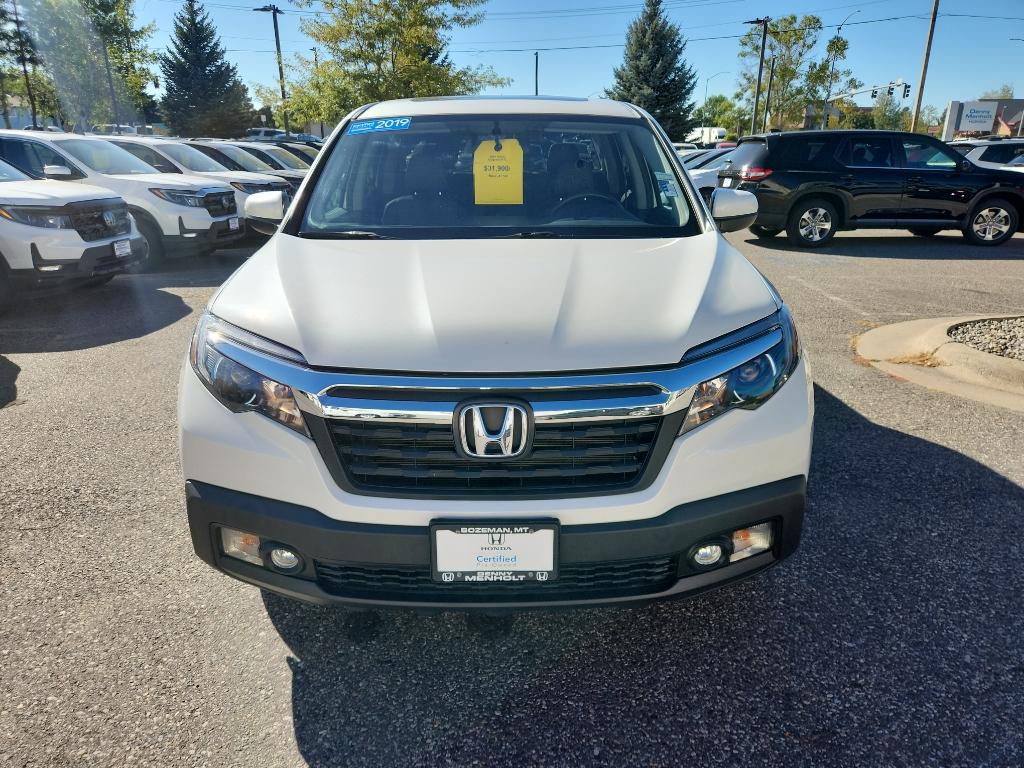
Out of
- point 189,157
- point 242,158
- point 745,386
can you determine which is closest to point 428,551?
point 745,386

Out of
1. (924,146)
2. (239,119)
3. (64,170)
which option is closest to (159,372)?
(64,170)

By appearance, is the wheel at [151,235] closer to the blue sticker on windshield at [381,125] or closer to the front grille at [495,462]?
the blue sticker on windshield at [381,125]

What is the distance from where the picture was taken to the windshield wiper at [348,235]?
2.78 metres

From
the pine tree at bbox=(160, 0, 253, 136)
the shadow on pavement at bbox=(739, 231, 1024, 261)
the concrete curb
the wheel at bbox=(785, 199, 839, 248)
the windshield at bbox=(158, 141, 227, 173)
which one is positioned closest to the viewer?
the concrete curb

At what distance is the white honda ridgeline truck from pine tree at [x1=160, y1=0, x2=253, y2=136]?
179 feet

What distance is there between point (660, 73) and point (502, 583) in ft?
170

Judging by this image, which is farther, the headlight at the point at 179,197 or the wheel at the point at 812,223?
the wheel at the point at 812,223

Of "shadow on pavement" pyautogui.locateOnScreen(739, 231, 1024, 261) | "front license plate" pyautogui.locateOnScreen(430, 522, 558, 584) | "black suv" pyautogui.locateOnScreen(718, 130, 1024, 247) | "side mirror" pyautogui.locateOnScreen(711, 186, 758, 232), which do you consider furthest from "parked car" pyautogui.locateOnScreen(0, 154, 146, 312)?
"shadow on pavement" pyautogui.locateOnScreen(739, 231, 1024, 261)

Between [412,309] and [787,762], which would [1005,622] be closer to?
[787,762]

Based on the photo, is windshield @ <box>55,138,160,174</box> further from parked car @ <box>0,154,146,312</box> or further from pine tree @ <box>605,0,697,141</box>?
pine tree @ <box>605,0,697,141</box>

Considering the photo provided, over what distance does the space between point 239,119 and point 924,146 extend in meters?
49.7

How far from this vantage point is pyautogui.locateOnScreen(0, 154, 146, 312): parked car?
6.88 metres

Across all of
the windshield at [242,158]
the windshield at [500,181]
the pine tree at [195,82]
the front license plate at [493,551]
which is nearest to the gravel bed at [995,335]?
the windshield at [500,181]

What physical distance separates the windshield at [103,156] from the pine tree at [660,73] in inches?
1701
